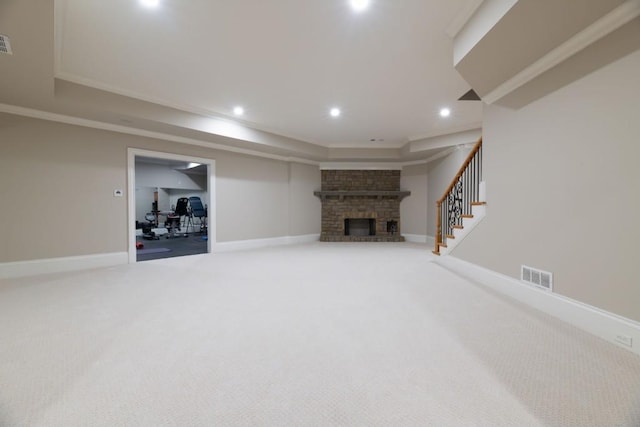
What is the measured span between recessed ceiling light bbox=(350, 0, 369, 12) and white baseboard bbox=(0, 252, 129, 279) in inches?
203

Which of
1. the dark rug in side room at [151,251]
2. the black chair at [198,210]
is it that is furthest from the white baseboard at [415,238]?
the black chair at [198,210]

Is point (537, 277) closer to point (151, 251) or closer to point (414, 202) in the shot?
point (414, 202)

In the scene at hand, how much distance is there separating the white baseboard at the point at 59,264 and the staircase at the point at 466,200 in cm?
572

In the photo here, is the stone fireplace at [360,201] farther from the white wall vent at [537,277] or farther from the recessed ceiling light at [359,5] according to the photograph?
the recessed ceiling light at [359,5]

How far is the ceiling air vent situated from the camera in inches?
89.5

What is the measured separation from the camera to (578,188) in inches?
93.0

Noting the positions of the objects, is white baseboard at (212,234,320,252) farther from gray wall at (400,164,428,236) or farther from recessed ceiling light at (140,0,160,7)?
recessed ceiling light at (140,0,160,7)

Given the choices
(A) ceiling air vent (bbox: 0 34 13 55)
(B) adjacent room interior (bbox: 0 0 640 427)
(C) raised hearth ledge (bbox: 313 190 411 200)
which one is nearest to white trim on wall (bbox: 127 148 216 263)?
(B) adjacent room interior (bbox: 0 0 640 427)

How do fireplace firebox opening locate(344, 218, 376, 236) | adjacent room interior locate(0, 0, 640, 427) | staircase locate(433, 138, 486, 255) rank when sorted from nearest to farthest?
adjacent room interior locate(0, 0, 640, 427)
staircase locate(433, 138, 486, 255)
fireplace firebox opening locate(344, 218, 376, 236)

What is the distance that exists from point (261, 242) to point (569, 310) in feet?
19.4

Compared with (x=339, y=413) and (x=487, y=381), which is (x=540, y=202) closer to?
(x=487, y=381)

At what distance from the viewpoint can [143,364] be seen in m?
1.71

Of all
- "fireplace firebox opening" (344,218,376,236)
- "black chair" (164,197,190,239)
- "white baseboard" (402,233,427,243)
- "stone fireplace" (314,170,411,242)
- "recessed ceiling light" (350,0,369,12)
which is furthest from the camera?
"black chair" (164,197,190,239)

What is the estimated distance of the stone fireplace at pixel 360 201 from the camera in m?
8.32
